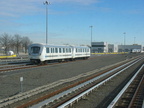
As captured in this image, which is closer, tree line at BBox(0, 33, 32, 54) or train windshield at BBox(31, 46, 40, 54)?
train windshield at BBox(31, 46, 40, 54)

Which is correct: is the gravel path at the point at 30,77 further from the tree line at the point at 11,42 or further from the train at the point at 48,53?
the tree line at the point at 11,42

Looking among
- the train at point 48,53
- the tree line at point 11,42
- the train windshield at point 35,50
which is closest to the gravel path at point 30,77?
the train at point 48,53

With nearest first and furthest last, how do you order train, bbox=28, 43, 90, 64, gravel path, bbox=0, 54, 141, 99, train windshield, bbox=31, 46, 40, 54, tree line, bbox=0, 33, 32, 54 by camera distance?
gravel path, bbox=0, 54, 141, 99 → train, bbox=28, 43, 90, 64 → train windshield, bbox=31, 46, 40, 54 → tree line, bbox=0, 33, 32, 54

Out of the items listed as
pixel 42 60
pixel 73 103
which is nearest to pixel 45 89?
pixel 73 103

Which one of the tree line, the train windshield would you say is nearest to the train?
the train windshield

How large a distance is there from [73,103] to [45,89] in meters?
3.12

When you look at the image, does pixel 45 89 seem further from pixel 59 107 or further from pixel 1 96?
pixel 59 107

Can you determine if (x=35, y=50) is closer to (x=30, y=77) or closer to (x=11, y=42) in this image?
(x=30, y=77)

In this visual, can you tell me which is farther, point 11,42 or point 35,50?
point 11,42

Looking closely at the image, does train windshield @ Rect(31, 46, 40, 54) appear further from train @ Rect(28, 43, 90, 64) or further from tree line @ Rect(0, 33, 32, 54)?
tree line @ Rect(0, 33, 32, 54)

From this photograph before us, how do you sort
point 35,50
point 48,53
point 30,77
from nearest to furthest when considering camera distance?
1. point 30,77
2. point 35,50
3. point 48,53

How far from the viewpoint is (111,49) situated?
159 metres

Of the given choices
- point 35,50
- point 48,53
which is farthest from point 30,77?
point 48,53

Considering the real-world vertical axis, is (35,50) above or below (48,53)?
above
